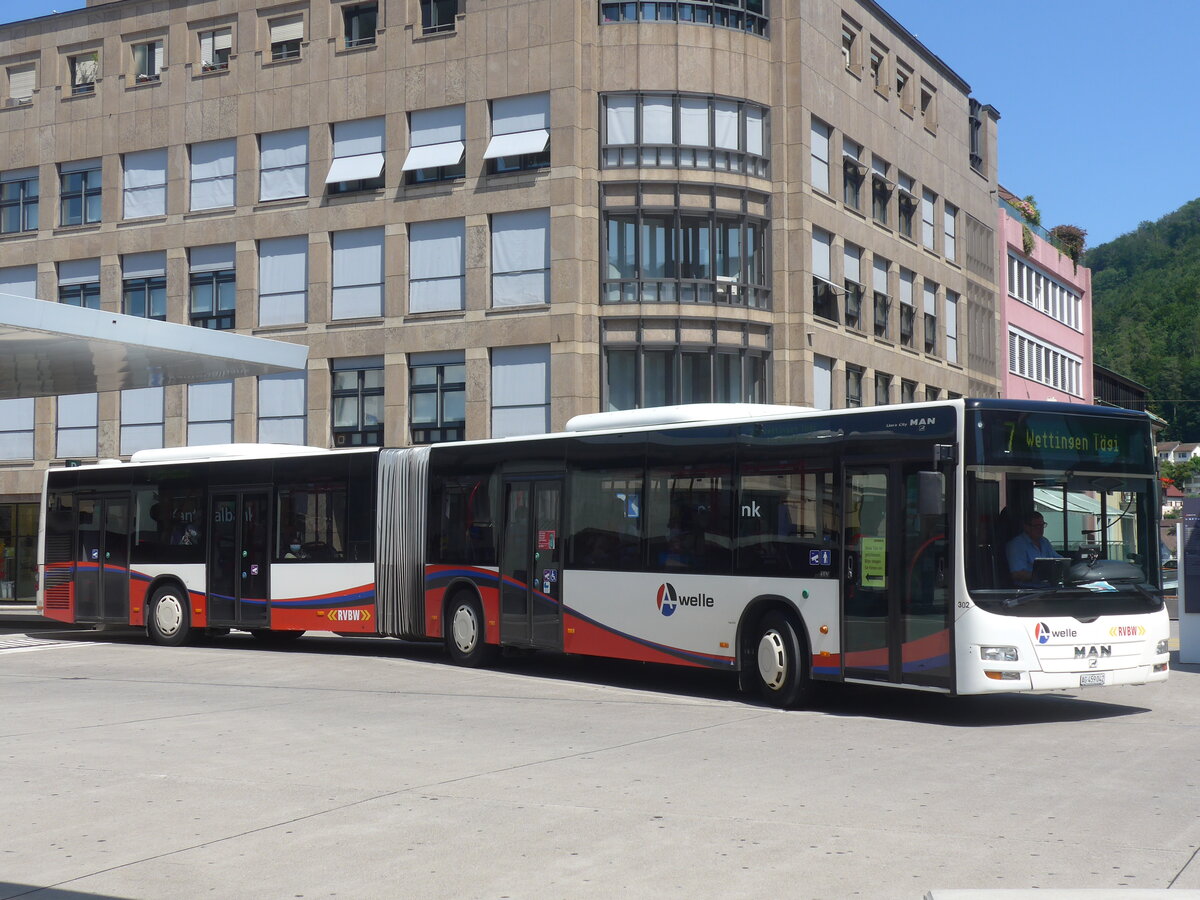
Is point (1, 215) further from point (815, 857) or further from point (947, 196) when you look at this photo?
point (815, 857)

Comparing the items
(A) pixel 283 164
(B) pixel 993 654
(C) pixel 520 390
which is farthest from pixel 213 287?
(B) pixel 993 654

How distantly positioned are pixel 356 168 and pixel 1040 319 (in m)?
31.2

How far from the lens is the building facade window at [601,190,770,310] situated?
33.9 m

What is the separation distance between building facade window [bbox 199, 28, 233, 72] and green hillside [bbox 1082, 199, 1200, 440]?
7523cm

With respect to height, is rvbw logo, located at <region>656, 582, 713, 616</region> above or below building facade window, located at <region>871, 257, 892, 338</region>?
below

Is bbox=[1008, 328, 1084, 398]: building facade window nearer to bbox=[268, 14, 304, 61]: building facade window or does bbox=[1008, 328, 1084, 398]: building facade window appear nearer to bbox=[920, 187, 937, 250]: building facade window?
bbox=[920, 187, 937, 250]: building facade window

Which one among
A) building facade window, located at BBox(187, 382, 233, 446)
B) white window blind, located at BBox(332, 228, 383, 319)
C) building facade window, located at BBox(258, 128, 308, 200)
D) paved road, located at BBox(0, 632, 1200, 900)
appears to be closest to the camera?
paved road, located at BBox(0, 632, 1200, 900)

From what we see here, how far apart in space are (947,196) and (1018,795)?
39.2 metres

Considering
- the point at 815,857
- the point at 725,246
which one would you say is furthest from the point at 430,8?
the point at 815,857

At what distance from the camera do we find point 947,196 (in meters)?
46.3

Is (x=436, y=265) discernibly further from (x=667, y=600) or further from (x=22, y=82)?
(x=667, y=600)

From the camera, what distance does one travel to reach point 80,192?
40000 mm

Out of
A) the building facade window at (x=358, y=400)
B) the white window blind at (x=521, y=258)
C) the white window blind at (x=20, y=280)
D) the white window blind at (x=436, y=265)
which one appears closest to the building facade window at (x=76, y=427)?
the white window blind at (x=20, y=280)

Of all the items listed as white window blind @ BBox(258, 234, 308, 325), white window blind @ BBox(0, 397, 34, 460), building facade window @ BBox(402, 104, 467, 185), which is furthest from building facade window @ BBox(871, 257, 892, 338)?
white window blind @ BBox(0, 397, 34, 460)
